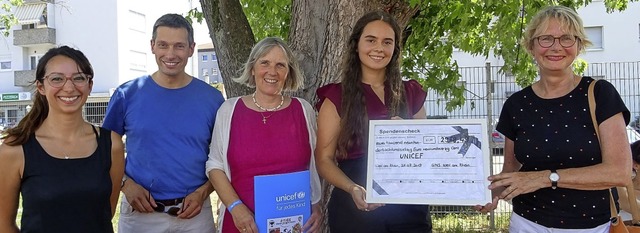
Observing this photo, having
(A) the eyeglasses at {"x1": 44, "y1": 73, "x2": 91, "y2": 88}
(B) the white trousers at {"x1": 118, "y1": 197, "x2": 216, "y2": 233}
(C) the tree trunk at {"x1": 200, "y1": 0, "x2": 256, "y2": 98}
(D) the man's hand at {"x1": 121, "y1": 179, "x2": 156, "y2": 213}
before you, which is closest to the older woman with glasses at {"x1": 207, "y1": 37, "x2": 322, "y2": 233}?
(B) the white trousers at {"x1": 118, "y1": 197, "x2": 216, "y2": 233}

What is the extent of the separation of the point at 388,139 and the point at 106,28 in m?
35.2

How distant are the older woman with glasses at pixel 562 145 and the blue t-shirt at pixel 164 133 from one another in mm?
1765

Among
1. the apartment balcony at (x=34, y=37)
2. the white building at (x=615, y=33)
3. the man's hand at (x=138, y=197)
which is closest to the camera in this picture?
the man's hand at (x=138, y=197)

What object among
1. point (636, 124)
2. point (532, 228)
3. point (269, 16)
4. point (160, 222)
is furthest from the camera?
point (636, 124)

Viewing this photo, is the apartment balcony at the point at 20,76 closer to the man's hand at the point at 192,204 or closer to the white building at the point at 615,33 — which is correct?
the white building at the point at 615,33

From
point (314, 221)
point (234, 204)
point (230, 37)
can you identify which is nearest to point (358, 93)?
point (314, 221)

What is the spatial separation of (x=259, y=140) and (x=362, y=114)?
615 millimetres

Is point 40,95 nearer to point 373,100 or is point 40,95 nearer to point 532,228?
point 373,100

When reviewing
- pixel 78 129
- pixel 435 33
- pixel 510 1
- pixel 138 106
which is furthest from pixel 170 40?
pixel 435 33

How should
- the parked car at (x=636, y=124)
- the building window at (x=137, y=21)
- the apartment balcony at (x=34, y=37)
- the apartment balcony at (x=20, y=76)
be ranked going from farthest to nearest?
the building window at (x=137, y=21)
the apartment balcony at (x=34, y=37)
the apartment balcony at (x=20, y=76)
the parked car at (x=636, y=124)

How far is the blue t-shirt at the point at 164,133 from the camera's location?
3.60 meters

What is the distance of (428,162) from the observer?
3.10 meters

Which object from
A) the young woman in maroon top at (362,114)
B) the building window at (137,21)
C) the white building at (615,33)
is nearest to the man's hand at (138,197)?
the young woman in maroon top at (362,114)

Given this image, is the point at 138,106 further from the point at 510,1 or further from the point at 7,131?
the point at 510,1
